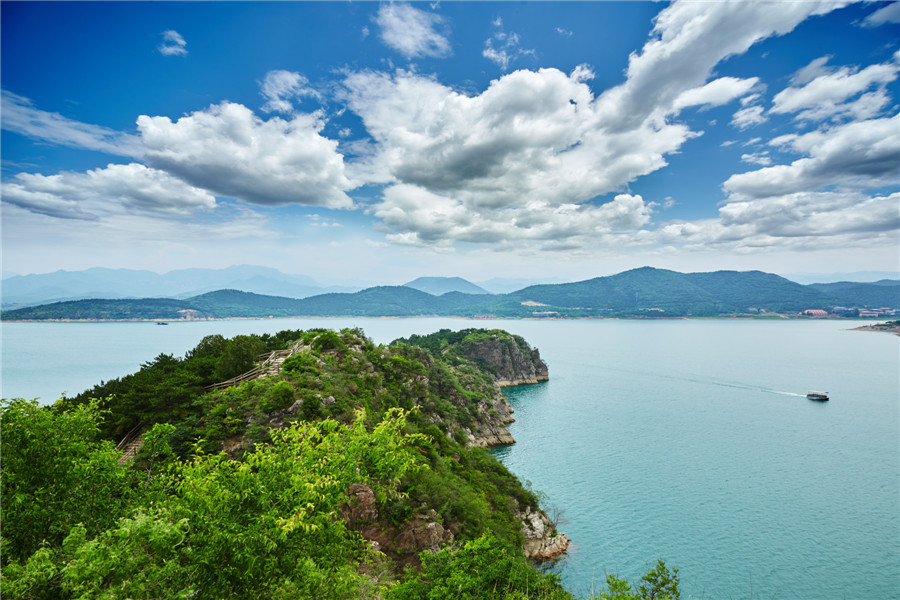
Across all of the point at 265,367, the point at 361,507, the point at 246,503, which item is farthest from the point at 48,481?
the point at 265,367

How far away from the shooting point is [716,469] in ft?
166

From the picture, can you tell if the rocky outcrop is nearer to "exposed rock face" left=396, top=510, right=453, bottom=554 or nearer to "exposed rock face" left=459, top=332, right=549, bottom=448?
"exposed rock face" left=396, top=510, right=453, bottom=554

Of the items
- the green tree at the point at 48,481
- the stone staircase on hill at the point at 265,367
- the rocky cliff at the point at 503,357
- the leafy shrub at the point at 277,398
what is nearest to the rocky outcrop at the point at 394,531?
the leafy shrub at the point at 277,398

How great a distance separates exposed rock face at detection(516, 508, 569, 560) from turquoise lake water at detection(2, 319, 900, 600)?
1360mm

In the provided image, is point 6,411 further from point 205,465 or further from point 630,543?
point 630,543

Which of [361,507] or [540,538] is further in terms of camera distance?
[540,538]

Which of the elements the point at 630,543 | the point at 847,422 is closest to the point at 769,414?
the point at 847,422

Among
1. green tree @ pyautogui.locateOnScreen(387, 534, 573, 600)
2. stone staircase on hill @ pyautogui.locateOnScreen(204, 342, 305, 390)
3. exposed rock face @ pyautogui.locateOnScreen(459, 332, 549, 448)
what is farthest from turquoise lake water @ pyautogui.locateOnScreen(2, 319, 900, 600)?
stone staircase on hill @ pyautogui.locateOnScreen(204, 342, 305, 390)

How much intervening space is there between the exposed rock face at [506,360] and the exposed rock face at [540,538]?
7147 cm

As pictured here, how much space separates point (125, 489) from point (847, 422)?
→ 100 meters

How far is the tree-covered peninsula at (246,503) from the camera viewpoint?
8.16 metres

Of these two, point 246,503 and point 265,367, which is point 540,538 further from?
point 246,503

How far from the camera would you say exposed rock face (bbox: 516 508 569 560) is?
1313 inches

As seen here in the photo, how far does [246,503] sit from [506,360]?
105186 mm
